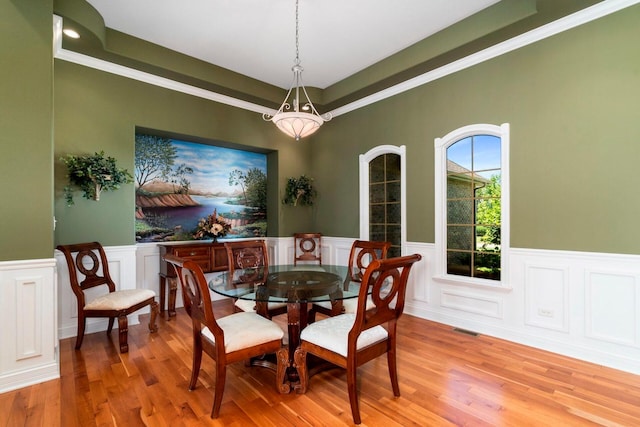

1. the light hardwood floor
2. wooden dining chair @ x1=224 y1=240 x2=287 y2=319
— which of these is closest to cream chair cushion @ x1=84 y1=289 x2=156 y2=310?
the light hardwood floor

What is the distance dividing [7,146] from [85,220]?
123 centimetres

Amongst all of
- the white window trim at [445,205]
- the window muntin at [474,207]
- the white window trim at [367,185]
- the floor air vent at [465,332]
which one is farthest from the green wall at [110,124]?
the floor air vent at [465,332]

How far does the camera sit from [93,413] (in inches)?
78.8

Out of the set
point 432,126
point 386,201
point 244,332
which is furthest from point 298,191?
A: point 244,332

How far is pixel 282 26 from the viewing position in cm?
329

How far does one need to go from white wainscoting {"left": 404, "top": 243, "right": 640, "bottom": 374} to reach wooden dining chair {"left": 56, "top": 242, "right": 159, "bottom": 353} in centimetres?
346

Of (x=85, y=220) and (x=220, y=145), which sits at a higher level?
(x=220, y=145)

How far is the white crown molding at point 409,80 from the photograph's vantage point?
2734 mm

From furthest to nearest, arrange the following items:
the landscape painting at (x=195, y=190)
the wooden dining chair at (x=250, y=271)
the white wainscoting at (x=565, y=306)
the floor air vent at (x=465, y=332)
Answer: the landscape painting at (x=195, y=190) < the floor air vent at (x=465, y=332) < the wooden dining chair at (x=250, y=271) < the white wainscoting at (x=565, y=306)

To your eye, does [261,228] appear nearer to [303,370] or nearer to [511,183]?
[303,370]

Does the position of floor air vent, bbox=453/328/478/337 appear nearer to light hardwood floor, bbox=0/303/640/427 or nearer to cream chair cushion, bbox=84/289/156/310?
light hardwood floor, bbox=0/303/640/427

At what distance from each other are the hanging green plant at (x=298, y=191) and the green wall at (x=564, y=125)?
200 cm

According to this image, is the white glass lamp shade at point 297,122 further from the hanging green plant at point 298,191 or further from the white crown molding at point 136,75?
the hanging green plant at point 298,191

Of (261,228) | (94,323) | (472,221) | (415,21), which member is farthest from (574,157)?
(94,323)
